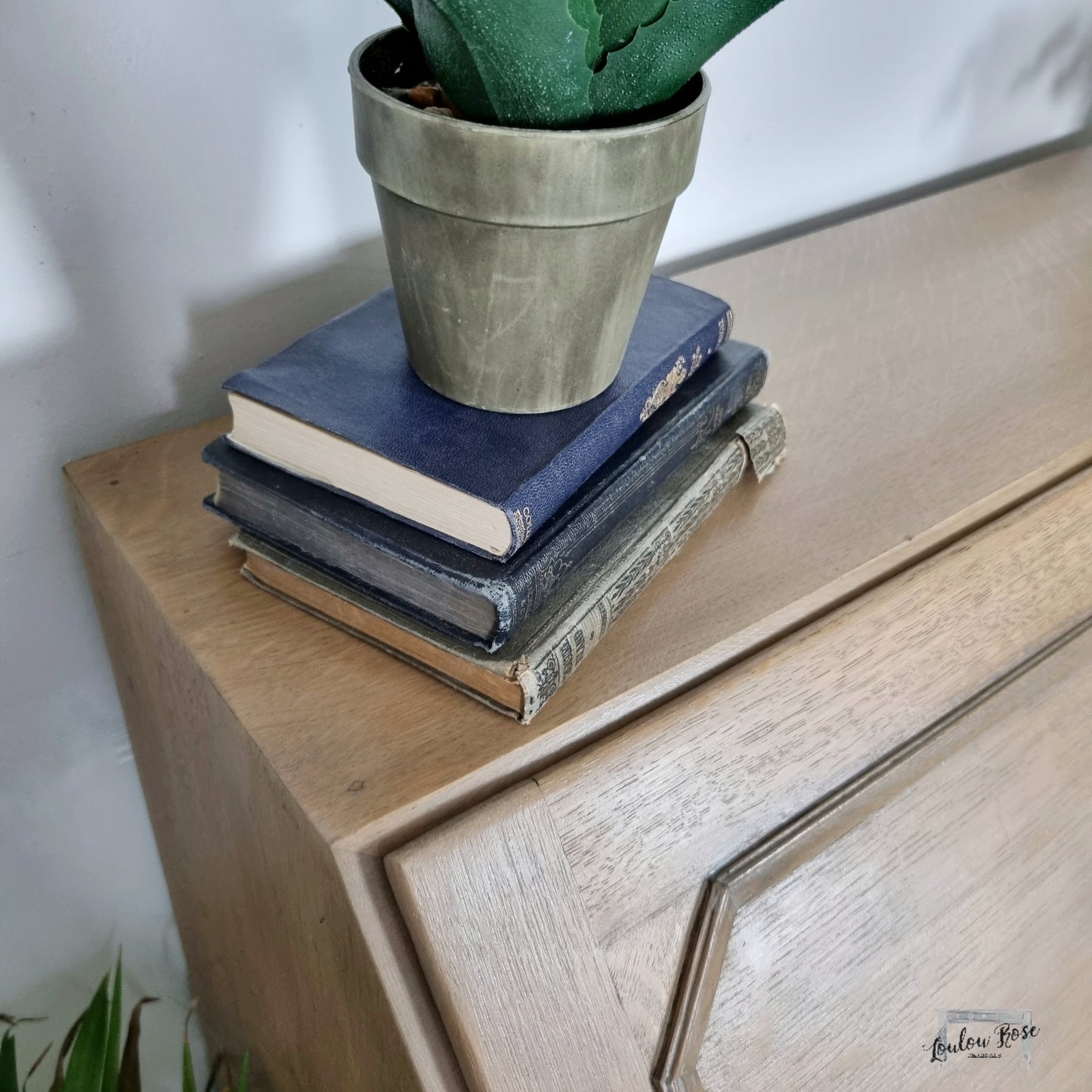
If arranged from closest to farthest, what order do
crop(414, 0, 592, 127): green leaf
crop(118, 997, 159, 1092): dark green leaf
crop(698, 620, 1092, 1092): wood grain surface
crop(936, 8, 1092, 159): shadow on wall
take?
crop(414, 0, 592, 127): green leaf → crop(698, 620, 1092, 1092): wood grain surface → crop(118, 997, 159, 1092): dark green leaf → crop(936, 8, 1092, 159): shadow on wall

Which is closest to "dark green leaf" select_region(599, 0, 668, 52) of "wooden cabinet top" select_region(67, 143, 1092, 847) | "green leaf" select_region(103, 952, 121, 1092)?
"wooden cabinet top" select_region(67, 143, 1092, 847)

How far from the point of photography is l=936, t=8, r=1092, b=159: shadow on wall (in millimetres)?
955

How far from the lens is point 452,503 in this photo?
1.23ft

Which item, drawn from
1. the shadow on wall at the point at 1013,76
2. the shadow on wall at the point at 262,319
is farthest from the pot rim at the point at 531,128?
the shadow on wall at the point at 1013,76

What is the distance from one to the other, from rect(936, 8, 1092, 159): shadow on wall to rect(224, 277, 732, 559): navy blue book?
0.73 m

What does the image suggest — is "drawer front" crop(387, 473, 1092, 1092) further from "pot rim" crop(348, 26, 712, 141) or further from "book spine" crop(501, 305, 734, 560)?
"pot rim" crop(348, 26, 712, 141)

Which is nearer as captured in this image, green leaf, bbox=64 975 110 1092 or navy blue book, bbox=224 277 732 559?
navy blue book, bbox=224 277 732 559

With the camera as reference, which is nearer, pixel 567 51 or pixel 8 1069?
pixel 567 51

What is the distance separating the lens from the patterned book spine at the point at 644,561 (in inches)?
14.8

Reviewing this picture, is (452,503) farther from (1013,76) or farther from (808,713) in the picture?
(1013,76)

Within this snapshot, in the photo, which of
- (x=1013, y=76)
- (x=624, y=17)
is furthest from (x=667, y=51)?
(x=1013, y=76)

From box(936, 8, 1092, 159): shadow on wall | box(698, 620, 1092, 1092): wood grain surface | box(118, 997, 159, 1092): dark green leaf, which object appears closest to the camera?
box(698, 620, 1092, 1092): wood grain surface

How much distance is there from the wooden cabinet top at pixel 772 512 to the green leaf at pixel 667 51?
219 millimetres

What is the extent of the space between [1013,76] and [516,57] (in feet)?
3.06
